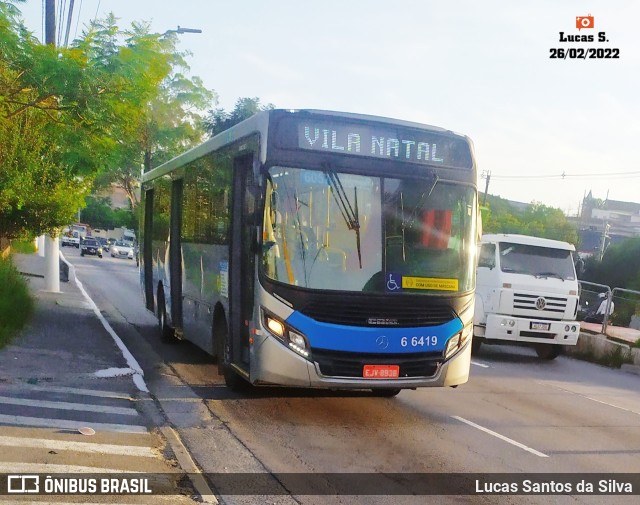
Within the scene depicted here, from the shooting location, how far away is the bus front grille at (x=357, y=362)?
28.6 feet

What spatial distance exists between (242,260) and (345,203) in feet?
5.08

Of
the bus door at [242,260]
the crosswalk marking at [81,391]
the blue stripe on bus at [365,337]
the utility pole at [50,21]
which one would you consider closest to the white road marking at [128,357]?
the crosswalk marking at [81,391]

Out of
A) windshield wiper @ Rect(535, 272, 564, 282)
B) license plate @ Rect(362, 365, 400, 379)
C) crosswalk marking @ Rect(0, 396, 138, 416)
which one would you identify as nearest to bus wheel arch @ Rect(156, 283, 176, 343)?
crosswalk marking @ Rect(0, 396, 138, 416)

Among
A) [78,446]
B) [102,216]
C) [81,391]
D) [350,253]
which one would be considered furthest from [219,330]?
[102,216]

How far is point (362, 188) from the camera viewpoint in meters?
9.03

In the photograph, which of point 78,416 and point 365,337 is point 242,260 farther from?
point 78,416

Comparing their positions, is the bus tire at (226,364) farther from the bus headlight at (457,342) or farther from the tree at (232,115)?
the tree at (232,115)

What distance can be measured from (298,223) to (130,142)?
6.31 metres

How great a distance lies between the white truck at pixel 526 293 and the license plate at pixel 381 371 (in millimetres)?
8034

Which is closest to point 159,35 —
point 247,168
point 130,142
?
point 130,142

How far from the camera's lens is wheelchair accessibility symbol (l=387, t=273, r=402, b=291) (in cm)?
889

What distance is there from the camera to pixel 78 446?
716 cm

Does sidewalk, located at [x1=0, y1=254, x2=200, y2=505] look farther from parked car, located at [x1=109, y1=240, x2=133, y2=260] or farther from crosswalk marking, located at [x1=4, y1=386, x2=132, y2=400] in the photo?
parked car, located at [x1=109, y1=240, x2=133, y2=260]

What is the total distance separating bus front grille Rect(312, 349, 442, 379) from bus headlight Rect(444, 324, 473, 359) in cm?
35
